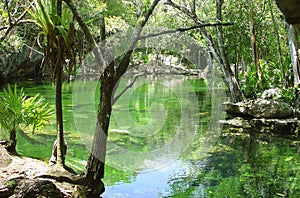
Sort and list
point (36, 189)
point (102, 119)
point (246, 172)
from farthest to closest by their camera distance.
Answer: point (246, 172) → point (102, 119) → point (36, 189)

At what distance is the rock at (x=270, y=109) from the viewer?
10.8 meters

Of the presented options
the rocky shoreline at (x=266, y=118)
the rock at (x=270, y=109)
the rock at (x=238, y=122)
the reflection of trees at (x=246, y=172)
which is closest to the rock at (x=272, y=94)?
the rocky shoreline at (x=266, y=118)

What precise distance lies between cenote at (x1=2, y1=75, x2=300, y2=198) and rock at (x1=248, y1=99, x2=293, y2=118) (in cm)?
94

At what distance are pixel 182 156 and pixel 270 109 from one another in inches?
178

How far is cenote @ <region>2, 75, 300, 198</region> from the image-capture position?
223 inches

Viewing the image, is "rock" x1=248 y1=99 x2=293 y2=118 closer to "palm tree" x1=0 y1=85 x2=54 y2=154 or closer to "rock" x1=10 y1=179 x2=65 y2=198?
"palm tree" x1=0 y1=85 x2=54 y2=154

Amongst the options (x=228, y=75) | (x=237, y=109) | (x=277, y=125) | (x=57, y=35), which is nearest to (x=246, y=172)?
(x=57, y=35)

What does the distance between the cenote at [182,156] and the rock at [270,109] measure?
0.94 m

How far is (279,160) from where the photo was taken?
7.30m

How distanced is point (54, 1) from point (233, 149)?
223 inches

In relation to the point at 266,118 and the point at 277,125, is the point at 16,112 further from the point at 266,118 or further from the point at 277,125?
the point at 266,118

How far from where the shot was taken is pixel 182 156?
7.79 metres

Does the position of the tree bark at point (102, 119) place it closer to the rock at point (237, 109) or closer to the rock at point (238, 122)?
the rock at point (238, 122)

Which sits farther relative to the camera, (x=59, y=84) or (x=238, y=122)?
(x=238, y=122)
